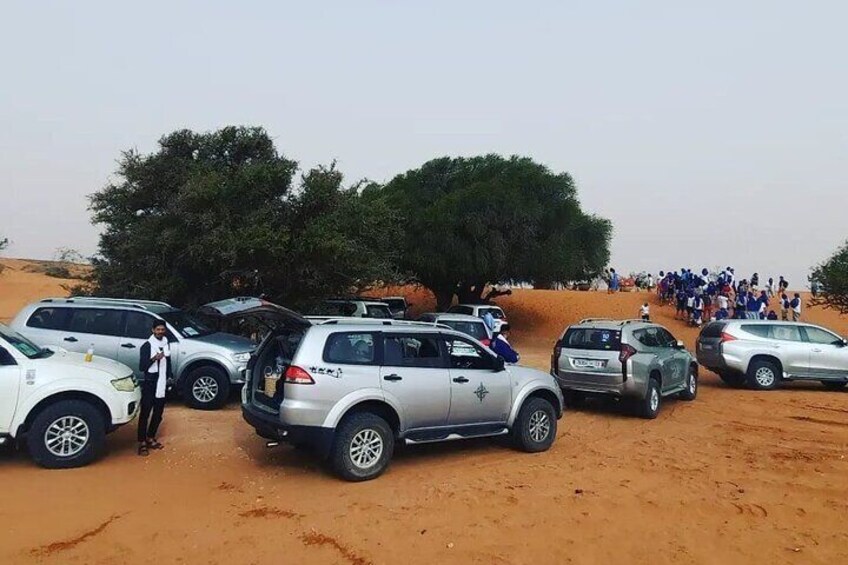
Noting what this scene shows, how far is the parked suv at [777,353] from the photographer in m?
14.5

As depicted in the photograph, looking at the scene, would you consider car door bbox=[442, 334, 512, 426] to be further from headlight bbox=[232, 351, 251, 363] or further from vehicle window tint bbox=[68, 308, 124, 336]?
vehicle window tint bbox=[68, 308, 124, 336]

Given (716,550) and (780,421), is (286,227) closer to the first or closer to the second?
(780,421)

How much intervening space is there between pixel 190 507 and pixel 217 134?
1587 centimetres

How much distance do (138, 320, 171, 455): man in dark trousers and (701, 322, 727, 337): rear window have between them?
12185mm

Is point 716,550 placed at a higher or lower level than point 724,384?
lower

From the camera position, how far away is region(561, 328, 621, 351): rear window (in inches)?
429

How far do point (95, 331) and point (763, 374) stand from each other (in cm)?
1392

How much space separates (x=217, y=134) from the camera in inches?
781

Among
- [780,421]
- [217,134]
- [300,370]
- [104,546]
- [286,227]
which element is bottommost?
[104,546]

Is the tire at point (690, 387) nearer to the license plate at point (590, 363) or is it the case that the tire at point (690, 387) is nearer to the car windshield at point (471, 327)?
the license plate at point (590, 363)

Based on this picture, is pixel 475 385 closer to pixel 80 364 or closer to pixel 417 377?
pixel 417 377

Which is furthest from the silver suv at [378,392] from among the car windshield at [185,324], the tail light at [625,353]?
the car windshield at [185,324]

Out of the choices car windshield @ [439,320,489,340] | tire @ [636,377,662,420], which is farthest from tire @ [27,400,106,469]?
tire @ [636,377,662,420]

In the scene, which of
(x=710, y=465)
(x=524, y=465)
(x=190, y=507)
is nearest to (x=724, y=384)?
(x=710, y=465)
